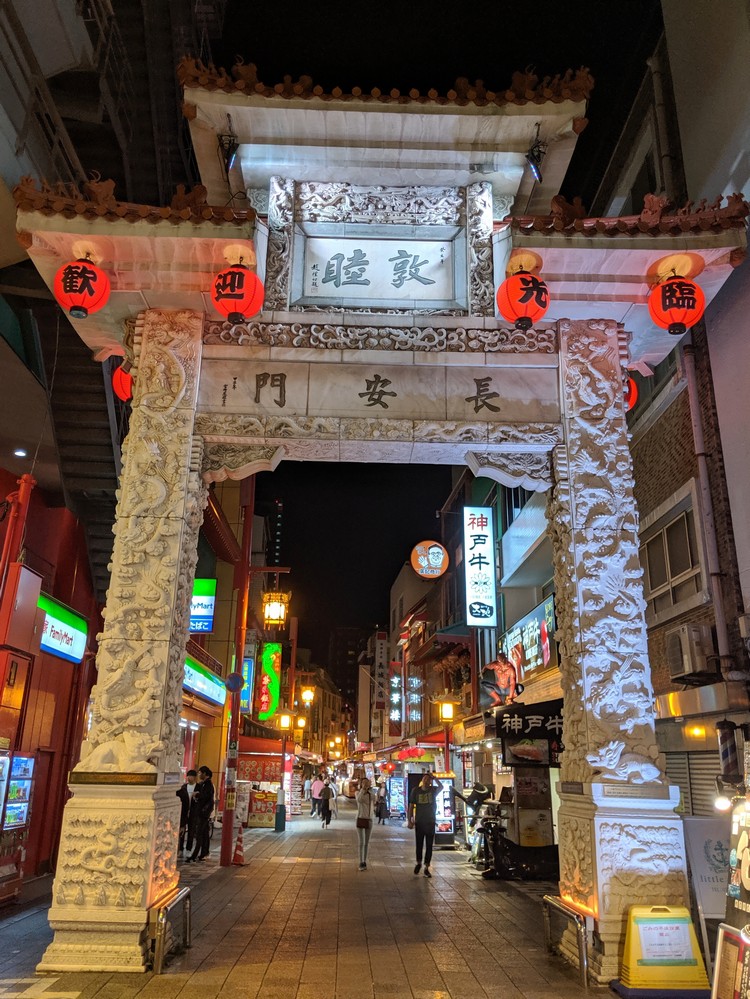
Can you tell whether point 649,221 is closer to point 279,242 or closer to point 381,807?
point 279,242

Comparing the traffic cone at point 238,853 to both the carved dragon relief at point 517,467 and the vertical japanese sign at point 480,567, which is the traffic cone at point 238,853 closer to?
the vertical japanese sign at point 480,567

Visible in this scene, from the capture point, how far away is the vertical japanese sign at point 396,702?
136 feet

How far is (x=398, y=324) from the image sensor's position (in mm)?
7461

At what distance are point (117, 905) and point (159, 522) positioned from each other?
3292 mm

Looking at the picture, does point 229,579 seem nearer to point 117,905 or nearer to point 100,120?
point 100,120

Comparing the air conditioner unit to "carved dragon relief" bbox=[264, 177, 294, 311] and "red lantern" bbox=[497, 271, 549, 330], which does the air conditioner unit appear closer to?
"red lantern" bbox=[497, 271, 549, 330]

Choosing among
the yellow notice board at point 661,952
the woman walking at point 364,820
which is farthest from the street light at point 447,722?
the yellow notice board at point 661,952

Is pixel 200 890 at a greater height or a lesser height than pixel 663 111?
lesser

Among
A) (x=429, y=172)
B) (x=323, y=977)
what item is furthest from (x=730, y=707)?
(x=429, y=172)

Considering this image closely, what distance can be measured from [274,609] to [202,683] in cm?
1000

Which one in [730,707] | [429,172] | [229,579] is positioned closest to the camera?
[730,707]

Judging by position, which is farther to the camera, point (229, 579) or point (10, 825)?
point (229, 579)

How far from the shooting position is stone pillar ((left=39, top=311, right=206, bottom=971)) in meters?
5.54

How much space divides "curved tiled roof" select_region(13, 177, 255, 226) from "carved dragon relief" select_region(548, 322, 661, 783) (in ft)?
12.6
